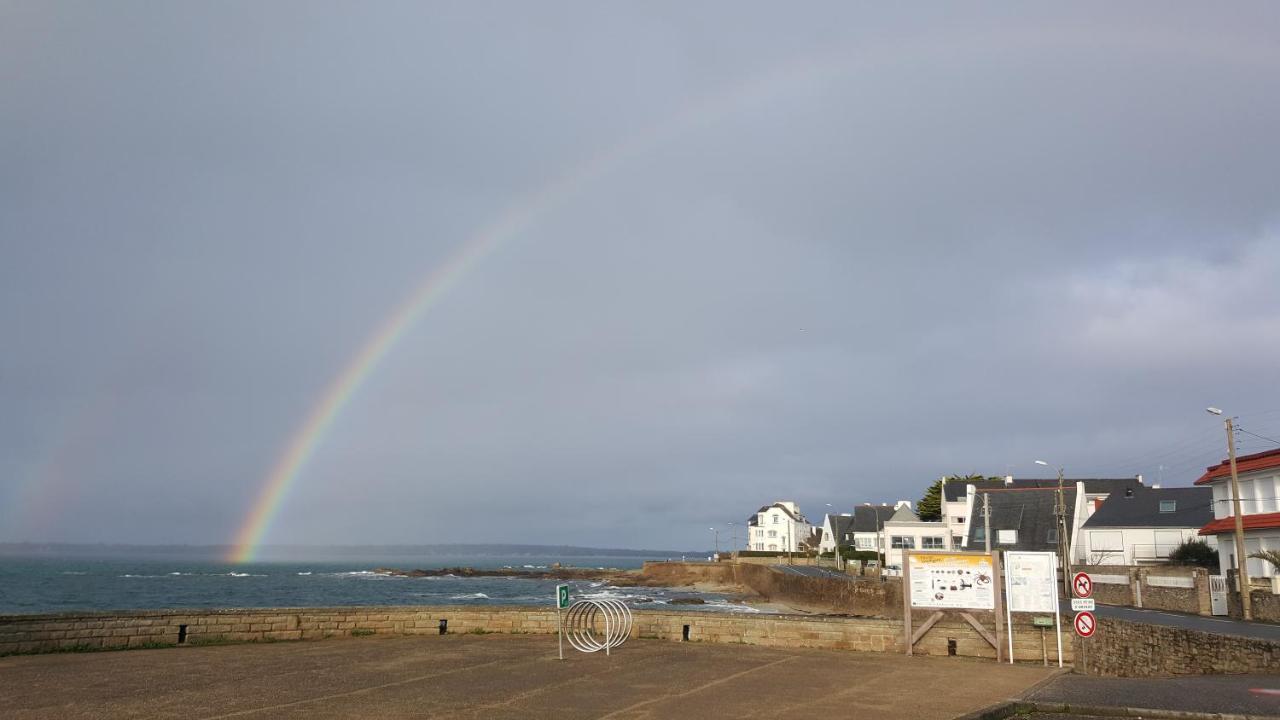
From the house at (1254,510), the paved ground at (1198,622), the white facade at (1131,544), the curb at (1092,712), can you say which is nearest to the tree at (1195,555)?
the white facade at (1131,544)

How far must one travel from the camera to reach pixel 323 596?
9175 centimetres

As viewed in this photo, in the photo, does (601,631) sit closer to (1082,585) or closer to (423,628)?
(423,628)

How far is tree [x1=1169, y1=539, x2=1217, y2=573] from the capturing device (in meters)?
49.3

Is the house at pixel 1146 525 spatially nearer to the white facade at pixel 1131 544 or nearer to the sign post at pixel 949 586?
the white facade at pixel 1131 544

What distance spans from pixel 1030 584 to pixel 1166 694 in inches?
199

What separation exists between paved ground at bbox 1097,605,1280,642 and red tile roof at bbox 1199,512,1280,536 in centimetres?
573

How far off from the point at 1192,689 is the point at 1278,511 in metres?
28.2

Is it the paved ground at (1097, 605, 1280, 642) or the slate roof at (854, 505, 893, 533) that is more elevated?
the slate roof at (854, 505, 893, 533)

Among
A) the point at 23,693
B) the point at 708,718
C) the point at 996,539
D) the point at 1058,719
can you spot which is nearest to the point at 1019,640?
the point at 1058,719

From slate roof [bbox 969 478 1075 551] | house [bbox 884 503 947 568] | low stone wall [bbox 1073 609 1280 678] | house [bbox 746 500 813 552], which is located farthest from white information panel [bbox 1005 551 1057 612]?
house [bbox 746 500 813 552]

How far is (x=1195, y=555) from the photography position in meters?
50.5

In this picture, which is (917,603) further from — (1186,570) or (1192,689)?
(1186,570)

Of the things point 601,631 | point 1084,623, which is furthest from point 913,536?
point 1084,623

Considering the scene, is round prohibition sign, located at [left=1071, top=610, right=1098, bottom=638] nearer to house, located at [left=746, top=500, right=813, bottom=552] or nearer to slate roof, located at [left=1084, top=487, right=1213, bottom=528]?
slate roof, located at [left=1084, top=487, right=1213, bottom=528]
